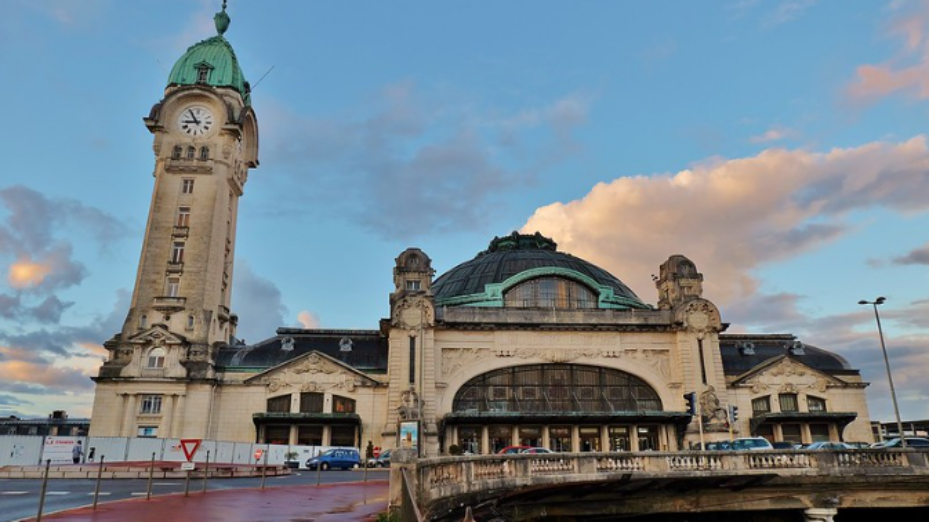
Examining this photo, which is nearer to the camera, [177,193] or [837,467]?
[837,467]

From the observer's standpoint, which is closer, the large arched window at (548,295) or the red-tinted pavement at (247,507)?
the red-tinted pavement at (247,507)

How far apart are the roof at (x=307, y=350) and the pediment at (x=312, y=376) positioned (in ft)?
5.21

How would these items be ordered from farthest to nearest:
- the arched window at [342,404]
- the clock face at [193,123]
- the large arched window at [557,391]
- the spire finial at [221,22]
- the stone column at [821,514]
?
the spire finial at [221,22], the clock face at [193,123], the arched window at [342,404], the large arched window at [557,391], the stone column at [821,514]

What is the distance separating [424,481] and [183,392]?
142 ft

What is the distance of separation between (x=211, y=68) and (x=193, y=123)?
22.0 ft

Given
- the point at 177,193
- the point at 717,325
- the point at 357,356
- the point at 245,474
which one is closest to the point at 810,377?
the point at 717,325

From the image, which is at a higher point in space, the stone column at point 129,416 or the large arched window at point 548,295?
the large arched window at point 548,295

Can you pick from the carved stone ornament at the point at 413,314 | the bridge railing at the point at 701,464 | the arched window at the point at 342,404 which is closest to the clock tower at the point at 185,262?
the arched window at the point at 342,404

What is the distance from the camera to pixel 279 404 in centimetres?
5675

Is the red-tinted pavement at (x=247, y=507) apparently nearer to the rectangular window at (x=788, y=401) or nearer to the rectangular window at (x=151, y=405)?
the rectangular window at (x=151, y=405)

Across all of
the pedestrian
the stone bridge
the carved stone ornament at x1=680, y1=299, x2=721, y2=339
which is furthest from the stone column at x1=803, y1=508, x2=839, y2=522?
the pedestrian

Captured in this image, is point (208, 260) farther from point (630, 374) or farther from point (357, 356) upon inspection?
point (630, 374)

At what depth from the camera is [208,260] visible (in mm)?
61062

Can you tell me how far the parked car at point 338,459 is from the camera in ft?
153
